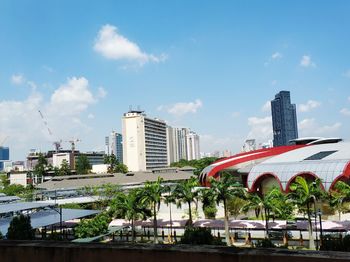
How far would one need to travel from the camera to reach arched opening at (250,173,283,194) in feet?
236

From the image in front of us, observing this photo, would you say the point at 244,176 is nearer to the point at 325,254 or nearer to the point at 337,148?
the point at 337,148

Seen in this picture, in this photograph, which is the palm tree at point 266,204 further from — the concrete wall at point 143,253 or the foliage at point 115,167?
the foliage at point 115,167

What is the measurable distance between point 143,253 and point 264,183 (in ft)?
224

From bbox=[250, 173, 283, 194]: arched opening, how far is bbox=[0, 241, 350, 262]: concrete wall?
213 ft

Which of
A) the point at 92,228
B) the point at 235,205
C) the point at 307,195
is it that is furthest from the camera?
the point at 235,205

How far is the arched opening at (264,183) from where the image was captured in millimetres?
71812

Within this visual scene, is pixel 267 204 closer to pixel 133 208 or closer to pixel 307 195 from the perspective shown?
pixel 307 195

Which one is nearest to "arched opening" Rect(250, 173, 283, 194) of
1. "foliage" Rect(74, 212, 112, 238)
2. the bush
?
"foliage" Rect(74, 212, 112, 238)

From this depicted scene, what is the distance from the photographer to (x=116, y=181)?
110 m

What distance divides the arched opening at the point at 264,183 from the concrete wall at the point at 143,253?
213 ft

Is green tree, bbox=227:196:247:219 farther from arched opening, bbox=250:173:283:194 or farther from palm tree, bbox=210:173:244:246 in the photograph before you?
arched opening, bbox=250:173:283:194

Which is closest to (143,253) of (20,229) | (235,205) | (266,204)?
(20,229)

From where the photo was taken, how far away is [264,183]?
74062 millimetres

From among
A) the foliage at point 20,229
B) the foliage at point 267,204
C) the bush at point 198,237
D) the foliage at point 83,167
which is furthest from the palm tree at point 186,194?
the foliage at point 83,167
